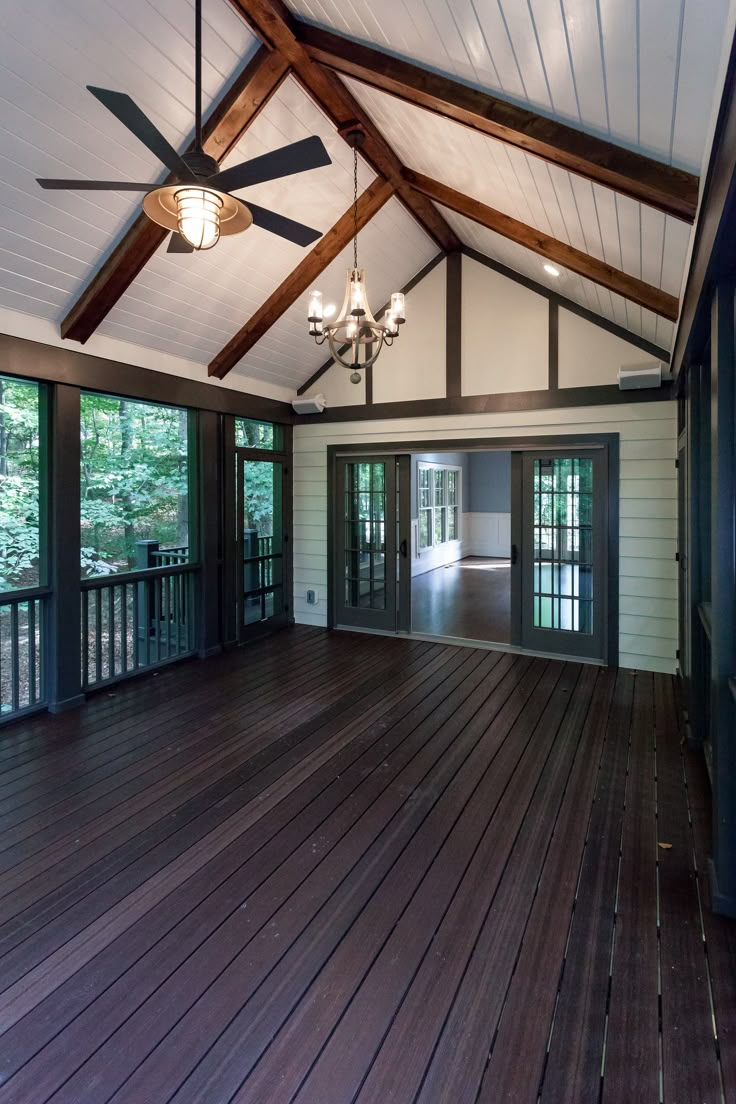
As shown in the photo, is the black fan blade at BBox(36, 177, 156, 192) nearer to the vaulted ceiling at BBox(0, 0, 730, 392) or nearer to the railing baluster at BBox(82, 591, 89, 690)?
the vaulted ceiling at BBox(0, 0, 730, 392)

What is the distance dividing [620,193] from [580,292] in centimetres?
236

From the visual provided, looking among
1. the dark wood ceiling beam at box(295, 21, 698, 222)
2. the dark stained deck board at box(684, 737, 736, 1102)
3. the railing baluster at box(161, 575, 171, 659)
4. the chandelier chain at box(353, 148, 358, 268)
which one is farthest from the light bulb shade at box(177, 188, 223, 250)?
the railing baluster at box(161, 575, 171, 659)

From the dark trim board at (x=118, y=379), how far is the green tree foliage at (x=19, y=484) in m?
0.21

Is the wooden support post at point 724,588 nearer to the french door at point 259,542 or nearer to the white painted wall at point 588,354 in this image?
the white painted wall at point 588,354

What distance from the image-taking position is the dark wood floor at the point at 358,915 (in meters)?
1.64

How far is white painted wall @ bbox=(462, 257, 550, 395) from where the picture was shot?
5695 millimetres

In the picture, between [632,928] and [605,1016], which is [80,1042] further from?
[632,928]

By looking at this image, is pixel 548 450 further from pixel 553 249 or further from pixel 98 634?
pixel 98 634

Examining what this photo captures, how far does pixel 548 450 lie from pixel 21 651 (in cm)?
487

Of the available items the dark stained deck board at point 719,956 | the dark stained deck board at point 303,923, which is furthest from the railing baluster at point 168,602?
the dark stained deck board at point 719,956

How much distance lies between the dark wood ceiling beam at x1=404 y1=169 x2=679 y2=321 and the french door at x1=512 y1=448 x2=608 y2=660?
5.39 ft

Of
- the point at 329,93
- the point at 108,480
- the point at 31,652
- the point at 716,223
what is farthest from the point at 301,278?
the point at 716,223

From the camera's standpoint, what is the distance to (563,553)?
5672mm

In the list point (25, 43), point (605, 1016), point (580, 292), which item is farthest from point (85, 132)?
point (605, 1016)
